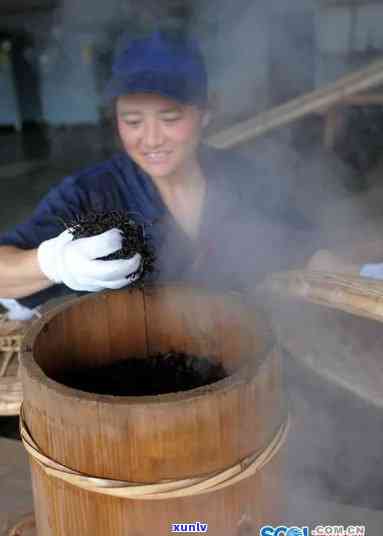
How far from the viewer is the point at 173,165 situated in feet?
6.12

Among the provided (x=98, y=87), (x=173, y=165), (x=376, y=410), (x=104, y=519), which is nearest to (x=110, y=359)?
(x=104, y=519)

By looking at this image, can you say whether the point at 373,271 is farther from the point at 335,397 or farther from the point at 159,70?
the point at 159,70

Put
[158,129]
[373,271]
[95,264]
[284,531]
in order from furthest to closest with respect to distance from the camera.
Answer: [373,271] → [158,129] → [95,264] → [284,531]

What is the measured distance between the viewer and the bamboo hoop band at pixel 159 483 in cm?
88

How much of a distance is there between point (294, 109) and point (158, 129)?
97.8 inches

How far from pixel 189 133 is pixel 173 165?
14cm

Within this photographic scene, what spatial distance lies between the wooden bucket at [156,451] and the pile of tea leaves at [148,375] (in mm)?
112

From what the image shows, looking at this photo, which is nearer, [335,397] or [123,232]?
[123,232]

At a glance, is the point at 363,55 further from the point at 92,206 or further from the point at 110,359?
the point at 110,359

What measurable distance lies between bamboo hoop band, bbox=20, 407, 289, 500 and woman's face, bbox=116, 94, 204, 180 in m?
1.06

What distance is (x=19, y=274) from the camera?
178 centimetres

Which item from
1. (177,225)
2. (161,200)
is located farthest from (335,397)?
(161,200)

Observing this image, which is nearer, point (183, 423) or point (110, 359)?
point (183, 423)

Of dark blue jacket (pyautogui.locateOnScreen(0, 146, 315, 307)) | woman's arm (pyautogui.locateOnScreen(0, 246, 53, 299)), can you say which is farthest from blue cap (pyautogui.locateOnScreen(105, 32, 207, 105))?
woman's arm (pyautogui.locateOnScreen(0, 246, 53, 299))
